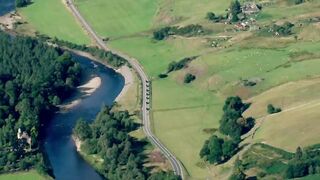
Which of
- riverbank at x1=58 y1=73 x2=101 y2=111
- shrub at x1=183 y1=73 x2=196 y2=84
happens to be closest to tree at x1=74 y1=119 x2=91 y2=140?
riverbank at x1=58 y1=73 x2=101 y2=111

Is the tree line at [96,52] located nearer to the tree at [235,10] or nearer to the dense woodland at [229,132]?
the tree at [235,10]

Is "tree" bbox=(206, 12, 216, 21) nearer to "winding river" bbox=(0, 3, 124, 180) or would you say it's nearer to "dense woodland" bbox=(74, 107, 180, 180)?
"winding river" bbox=(0, 3, 124, 180)

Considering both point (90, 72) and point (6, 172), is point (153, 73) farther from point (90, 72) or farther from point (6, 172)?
point (6, 172)

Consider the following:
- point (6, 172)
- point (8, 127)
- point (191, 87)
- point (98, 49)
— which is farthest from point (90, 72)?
point (6, 172)

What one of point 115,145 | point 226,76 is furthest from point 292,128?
point 226,76

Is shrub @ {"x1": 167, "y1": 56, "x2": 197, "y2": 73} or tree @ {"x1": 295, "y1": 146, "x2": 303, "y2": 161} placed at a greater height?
shrub @ {"x1": 167, "y1": 56, "x2": 197, "y2": 73}

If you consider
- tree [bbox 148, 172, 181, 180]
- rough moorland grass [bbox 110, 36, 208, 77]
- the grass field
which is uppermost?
rough moorland grass [bbox 110, 36, 208, 77]

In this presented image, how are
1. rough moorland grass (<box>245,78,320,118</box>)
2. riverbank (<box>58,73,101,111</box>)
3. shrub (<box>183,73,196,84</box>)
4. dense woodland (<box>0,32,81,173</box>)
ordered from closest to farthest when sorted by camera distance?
dense woodland (<box>0,32,81,173</box>) → rough moorland grass (<box>245,78,320,118</box>) → riverbank (<box>58,73,101,111</box>) → shrub (<box>183,73,196,84</box>)

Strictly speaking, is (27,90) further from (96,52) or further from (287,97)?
(287,97)
